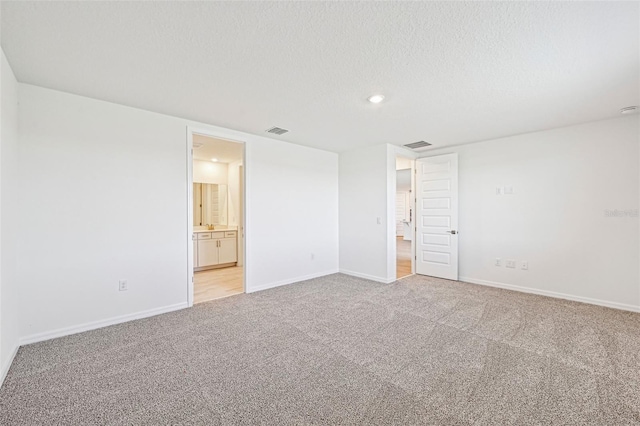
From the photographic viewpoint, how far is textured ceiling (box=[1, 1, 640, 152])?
168cm

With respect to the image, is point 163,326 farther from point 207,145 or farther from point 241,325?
point 207,145

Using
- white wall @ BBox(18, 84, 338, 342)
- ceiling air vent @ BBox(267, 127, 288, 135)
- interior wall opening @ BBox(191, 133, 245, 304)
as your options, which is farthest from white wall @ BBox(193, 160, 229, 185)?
ceiling air vent @ BBox(267, 127, 288, 135)

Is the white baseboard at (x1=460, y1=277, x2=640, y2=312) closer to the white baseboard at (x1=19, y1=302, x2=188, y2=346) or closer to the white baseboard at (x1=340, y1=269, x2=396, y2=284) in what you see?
the white baseboard at (x1=340, y1=269, x2=396, y2=284)

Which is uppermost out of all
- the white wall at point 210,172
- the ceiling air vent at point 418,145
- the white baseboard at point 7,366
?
the ceiling air vent at point 418,145

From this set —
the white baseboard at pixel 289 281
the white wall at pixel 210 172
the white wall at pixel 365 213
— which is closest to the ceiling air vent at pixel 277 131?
the white wall at pixel 365 213

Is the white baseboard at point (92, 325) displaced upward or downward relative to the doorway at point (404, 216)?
downward

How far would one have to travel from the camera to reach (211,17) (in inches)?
67.9

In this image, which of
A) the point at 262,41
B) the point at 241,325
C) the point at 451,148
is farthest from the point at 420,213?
the point at 262,41

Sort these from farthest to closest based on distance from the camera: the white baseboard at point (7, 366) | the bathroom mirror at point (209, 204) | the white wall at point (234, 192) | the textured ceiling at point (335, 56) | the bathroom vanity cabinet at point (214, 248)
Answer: the bathroom mirror at point (209, 204) < the white wall at point (234, 192) < the bathroom vanity cabinet at point (214, 248) < the white baseboard at point (7, 366) < the textured ceiling at point (335, 56)

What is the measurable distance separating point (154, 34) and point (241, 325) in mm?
2678

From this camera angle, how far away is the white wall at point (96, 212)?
2.63 metres

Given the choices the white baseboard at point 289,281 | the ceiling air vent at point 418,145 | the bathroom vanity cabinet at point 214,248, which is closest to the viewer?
the white baseboard at point 289,281

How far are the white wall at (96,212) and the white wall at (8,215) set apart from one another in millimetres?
123

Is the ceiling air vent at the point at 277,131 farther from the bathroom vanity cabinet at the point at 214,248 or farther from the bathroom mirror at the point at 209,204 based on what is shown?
the bathroom mirror at the point at 209,204
